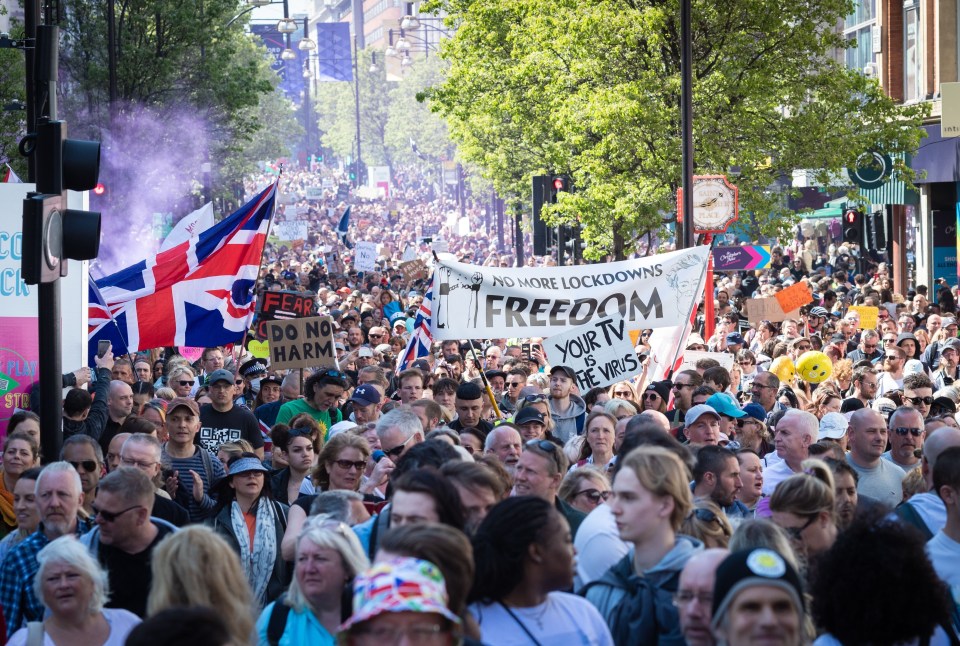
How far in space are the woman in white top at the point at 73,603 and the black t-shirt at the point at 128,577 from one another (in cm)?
77

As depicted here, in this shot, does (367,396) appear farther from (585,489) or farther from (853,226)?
(853,226)

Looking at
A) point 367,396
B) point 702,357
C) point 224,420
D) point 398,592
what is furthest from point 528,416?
point 398,592

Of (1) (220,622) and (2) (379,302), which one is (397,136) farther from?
(1) (220,622)

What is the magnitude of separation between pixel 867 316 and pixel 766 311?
141 cm

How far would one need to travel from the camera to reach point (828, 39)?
77.8 ft

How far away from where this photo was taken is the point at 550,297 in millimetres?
14516

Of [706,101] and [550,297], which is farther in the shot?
[706,101]

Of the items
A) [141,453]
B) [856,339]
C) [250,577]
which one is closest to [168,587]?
[250,577]

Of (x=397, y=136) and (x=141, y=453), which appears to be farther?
(x=397, y=136)

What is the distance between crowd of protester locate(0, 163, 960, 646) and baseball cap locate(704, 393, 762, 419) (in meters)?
0.02

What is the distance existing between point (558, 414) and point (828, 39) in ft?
42.9

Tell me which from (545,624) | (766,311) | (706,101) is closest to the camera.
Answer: (545,624)

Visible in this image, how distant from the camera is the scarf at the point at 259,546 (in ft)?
25.1

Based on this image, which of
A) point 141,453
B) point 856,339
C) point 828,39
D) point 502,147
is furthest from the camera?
point 502,147
